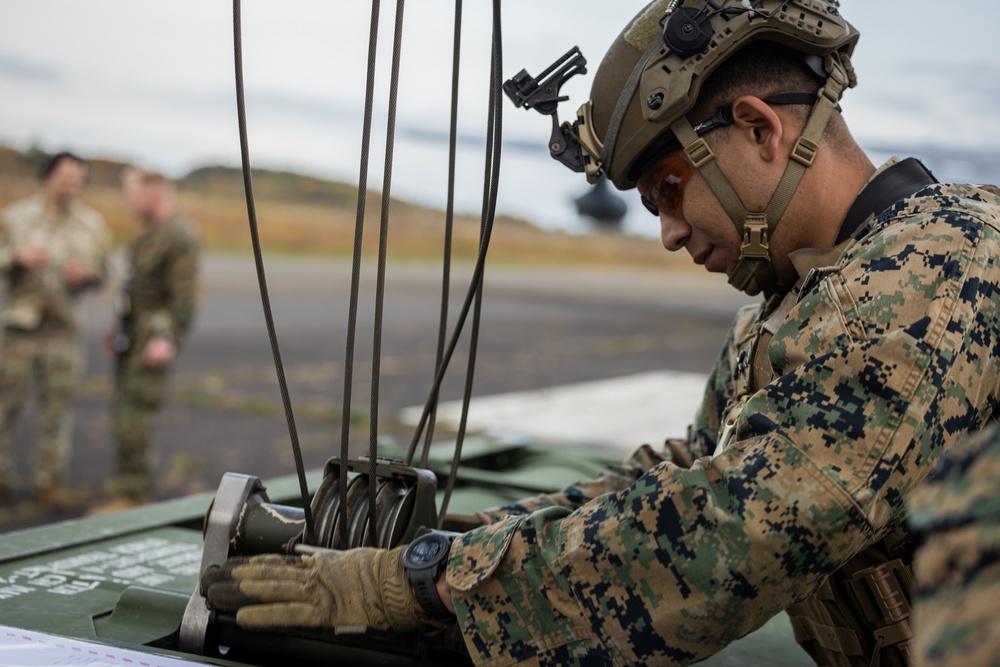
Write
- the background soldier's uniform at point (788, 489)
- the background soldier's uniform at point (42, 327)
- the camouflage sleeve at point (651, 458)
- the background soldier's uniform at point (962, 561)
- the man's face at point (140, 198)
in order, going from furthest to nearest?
the man's face at point (140, 198) → the background soldier's uniform at point (42, 327) → the camouflage sleeve at point (651, 458) → the background soldier's uniform at point (788, 489) → the background soldier's uniform at point (962, 561)

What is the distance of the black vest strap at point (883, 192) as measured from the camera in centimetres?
184

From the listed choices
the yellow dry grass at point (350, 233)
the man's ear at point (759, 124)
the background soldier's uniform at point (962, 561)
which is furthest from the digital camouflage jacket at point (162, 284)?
the yellow dry grass at point (350, 233)

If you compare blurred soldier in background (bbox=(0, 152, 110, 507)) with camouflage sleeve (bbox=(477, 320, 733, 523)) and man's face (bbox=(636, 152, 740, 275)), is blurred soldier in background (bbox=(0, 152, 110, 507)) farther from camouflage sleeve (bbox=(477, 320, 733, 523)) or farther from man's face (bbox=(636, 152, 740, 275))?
man's face (bbox=(636, 152, 740, 275))

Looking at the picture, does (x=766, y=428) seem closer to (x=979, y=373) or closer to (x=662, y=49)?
(x=979, y=373)

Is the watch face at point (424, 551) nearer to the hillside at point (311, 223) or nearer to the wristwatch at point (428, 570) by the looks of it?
the wristwatch at point (428, 570)

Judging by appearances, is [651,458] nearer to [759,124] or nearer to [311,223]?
[759,124]

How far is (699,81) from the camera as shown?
5.95 ft

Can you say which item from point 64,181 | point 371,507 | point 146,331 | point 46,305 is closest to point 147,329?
point 146,331

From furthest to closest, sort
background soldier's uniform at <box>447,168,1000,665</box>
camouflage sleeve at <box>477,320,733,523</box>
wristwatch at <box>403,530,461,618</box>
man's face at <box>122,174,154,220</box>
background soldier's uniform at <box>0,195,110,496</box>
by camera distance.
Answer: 1. man's face at <box>122,174,154,220</box>
2. background soldier's uniform at <box>0,195,110,496</box>
3. camouflage sleeve at <box>477,320,733,523</box>
4. wristwatch at <box>403,530,461,618</box>
5. background soldier's uniform at <box>447,168,1000,665</box>

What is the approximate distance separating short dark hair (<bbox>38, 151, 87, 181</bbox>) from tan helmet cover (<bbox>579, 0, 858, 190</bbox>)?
5.04 meters

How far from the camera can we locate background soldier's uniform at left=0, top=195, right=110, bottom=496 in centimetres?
602

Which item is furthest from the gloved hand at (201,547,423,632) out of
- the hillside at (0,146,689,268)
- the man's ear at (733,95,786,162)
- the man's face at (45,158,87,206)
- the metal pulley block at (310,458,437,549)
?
the hillside at (0,146,689,268)

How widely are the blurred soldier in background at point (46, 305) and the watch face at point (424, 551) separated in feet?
16.2

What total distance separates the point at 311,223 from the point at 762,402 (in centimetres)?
3110
